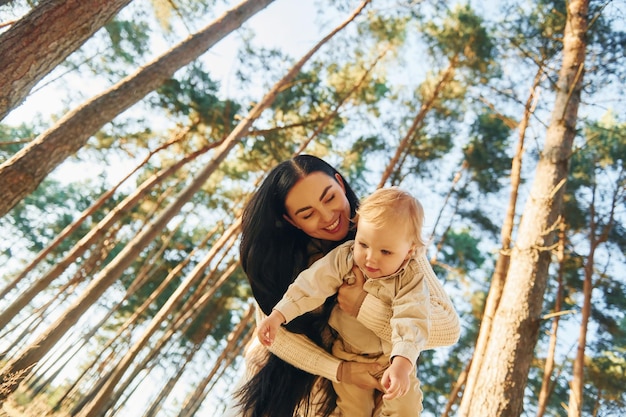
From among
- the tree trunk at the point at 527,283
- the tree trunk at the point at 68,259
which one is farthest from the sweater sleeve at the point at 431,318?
the tree trunk at the point at 68,259

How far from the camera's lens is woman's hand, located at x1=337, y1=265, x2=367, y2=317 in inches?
75.4

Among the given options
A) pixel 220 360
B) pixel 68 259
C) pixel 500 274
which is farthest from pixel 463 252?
pixel 68 259

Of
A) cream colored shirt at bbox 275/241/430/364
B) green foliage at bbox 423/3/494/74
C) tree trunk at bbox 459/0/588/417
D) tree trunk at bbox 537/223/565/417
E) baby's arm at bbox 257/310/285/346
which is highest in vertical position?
green foliage at bbox 423/3/494/74

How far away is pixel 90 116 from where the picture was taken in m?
3.79

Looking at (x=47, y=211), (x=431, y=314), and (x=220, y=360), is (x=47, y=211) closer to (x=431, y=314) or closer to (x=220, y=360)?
(x=220, y=360)

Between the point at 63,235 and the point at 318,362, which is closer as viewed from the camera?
the point at 318,362

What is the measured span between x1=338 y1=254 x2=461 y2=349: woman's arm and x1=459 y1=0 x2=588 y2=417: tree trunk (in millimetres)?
2132

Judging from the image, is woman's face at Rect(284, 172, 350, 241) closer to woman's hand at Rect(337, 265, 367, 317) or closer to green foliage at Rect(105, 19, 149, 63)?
woman's hand at Rect(337, 265, 367, 317)

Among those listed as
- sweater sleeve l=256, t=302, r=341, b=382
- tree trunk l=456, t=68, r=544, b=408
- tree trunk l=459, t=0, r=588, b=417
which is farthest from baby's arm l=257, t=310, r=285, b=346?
tree trunk l=456, t=68, r=544, b=408

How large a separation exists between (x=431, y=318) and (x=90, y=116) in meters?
3.45

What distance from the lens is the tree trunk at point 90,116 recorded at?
10.3 ft

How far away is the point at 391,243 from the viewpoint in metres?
1.81

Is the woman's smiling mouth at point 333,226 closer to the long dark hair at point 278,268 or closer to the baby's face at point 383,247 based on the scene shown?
Answer: the long dark hair at point 278,268

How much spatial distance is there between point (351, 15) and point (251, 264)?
343 inches
